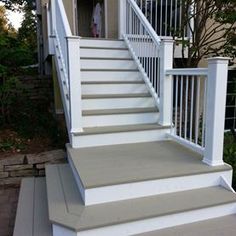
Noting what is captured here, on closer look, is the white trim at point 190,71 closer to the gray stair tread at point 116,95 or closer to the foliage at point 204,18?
the gray stair tread at point 116,95

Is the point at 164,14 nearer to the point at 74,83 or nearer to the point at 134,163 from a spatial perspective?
the point at 74,83

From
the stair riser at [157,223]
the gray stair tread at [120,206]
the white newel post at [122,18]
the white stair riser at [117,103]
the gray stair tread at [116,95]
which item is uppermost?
the white newel post at [122,18]

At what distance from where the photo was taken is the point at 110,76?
13.9 feet

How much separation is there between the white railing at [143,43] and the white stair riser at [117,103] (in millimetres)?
161

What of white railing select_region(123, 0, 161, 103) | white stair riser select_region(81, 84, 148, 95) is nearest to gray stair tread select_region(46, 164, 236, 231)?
white stair riser select_region(81, 84, 148, 95)

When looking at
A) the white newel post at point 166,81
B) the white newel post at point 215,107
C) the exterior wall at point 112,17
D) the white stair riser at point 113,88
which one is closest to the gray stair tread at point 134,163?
the white newel post at point 215,107

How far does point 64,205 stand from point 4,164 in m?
1.58

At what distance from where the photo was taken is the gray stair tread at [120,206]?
6.91 feet

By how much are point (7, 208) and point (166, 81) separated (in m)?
2.29

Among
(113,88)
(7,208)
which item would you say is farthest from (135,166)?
(113,88)

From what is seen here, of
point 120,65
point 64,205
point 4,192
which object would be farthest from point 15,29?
point 64,205

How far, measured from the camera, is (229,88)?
5.96 m

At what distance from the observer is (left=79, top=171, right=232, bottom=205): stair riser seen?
2324 mm

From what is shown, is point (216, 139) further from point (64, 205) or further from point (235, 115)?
point (235, 115)
